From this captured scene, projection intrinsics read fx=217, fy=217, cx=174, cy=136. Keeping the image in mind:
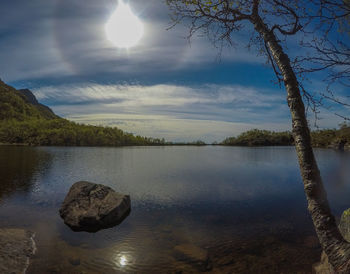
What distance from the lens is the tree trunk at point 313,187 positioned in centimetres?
374

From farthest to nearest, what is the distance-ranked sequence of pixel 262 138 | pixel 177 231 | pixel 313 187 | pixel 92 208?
pixel 262 138, pixel 92 208, pixel 177 231, pixel 313 187

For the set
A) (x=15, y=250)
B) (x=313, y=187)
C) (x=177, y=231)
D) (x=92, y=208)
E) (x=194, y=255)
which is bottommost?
(x=177, y=231)

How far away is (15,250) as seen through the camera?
8555 mm

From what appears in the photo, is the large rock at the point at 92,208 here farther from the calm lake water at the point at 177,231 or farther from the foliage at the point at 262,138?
the foliage at the point at 262,138

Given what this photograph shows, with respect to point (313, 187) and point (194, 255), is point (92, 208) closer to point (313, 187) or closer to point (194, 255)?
point (194, 255)

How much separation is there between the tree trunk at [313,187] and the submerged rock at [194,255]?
17.8 ft

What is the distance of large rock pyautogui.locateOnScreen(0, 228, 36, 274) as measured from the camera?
7.50 meters

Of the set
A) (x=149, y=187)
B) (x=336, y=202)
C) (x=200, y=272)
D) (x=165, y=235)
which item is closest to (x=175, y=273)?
(x=200, y=272)

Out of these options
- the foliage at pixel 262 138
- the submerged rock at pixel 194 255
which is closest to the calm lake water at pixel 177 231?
the submerged rock at pixel 194 255

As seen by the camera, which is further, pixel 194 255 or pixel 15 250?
pixel 194 255

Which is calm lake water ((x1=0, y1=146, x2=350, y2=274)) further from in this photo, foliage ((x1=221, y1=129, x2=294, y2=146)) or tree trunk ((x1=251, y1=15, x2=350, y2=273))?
foliage ((x1=221, y1=129, x2=294, y2=146))

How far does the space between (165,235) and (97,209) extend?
4391 millimetres

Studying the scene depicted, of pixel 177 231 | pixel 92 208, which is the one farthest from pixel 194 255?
pixel 92 208

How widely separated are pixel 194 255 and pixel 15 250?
716 cm
